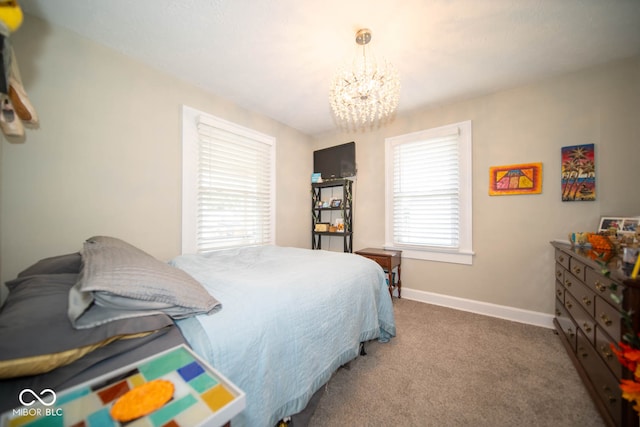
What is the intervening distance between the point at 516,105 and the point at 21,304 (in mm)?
3937

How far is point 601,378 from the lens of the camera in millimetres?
1274

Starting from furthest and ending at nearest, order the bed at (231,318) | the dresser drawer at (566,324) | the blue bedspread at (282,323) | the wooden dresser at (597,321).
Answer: the dresser drawer at (566,324) < the wooden dresser at (597,321) < the blue bedspread at (282,323) < the bed at (231,318)

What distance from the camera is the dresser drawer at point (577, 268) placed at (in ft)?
5.08

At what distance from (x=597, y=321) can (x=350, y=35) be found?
253 centimetres

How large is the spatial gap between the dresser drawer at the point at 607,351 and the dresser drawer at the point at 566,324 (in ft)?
1.56

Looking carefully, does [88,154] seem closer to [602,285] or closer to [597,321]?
[602,285]

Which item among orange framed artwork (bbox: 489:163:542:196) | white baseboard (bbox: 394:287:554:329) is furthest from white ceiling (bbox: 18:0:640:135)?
white baseboard (bbox: 394:287:554:329)

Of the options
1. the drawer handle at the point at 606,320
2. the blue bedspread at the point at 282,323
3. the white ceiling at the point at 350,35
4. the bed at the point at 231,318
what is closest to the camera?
the bed at the point at 231,318

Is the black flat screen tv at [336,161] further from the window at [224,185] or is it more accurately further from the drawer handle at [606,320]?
the drawer handle at [606,320]

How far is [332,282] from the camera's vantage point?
1520 millimetres

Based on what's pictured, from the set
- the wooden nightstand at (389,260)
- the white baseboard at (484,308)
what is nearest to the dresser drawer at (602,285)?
the white baseboard at (484,308)

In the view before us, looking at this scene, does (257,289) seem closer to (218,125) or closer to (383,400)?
(383,400)

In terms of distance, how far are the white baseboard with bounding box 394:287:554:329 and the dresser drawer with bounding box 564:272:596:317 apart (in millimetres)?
722

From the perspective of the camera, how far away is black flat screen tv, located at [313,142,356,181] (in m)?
3.54
